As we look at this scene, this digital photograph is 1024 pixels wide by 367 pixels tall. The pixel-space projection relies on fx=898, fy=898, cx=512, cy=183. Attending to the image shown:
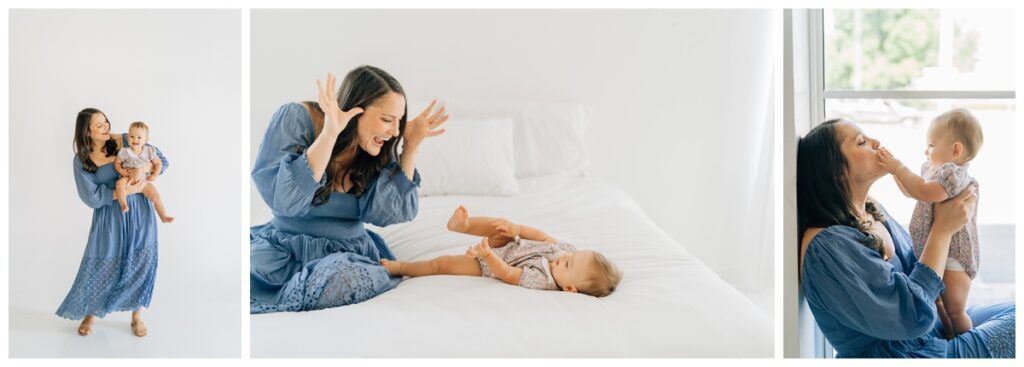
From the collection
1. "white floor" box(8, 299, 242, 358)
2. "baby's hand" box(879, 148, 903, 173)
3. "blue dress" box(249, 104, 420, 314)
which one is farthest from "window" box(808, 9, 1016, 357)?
"white floor" box(8, 299, 242, 358)

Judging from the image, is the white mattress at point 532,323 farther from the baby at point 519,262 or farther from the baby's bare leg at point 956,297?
the baby's bare leg at point 956,297

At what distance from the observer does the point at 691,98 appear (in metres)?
3.22

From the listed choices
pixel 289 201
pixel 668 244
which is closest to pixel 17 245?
pixel 289 201

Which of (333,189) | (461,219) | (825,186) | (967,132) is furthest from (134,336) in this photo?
(967,132)

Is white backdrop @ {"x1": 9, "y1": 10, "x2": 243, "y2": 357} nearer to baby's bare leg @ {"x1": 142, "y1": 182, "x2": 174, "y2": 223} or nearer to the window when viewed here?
baby's bare leg @ {"x1": 142, "y1": 182, "x2": 174, "y2": 223}

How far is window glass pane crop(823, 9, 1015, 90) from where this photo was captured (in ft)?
8.59

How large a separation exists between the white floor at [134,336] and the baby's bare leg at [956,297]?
6.58 feet

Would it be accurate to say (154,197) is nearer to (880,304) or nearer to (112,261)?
(112,261)

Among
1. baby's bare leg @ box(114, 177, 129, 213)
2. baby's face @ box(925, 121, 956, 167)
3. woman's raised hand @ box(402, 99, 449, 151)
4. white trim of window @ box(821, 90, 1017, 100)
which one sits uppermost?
white trim of window @ box(821, 90, 1017, 100)

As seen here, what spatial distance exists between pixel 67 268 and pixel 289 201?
38.6 inches

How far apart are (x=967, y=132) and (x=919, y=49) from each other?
37 centimetres

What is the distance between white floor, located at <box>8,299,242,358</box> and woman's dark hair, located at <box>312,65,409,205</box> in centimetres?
55
